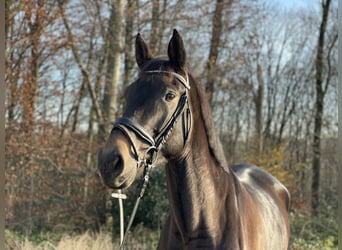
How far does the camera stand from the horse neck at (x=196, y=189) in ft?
8.18

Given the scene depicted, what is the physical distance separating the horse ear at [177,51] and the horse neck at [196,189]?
0.74 feet

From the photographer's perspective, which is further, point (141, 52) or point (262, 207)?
point (262, 207)

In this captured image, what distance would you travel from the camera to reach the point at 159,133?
2260mm

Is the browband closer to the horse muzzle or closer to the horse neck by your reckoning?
the horse neck

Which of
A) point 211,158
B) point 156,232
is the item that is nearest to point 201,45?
point 156,232

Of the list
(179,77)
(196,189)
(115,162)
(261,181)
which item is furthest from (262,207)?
(115,162)

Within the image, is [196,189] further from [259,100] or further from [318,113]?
[259,100]

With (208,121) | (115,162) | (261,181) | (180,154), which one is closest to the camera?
(115,162)

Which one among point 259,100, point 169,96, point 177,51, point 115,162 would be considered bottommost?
point 115,162

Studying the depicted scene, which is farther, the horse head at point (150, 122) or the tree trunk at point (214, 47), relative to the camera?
the tree trunk at point (214, 47)

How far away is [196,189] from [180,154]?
0.22 meters

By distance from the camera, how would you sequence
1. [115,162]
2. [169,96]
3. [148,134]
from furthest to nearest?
[169,96], [148,134], [115,162]

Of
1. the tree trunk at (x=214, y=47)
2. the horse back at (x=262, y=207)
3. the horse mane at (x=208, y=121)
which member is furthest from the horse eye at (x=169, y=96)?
the tree trunk at (x=214, y=47)

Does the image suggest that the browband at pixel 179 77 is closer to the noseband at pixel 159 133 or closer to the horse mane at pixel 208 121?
the noseband at pixel 159 133
